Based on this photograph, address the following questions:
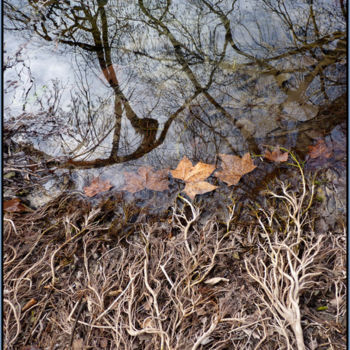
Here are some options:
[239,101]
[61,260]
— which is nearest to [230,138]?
[239,101]

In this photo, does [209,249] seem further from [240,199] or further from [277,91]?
[277,91]

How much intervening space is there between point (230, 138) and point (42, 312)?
6.55 feet

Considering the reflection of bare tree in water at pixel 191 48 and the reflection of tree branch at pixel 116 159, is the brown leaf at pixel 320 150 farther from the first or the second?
the reflection of tree branch at pixel 116 159

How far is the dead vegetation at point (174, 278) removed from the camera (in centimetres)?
167

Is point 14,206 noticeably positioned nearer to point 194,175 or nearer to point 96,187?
point 96,187

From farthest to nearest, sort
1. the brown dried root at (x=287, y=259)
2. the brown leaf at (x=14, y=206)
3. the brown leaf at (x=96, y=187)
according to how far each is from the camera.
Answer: the brown leaf at (x=96, y=187)
the brown leaf at (x=14, y=206)
the brown dried root at (x=287, y=259)

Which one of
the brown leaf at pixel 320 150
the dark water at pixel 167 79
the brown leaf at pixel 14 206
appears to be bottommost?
the brown leaf at pixel 14 206

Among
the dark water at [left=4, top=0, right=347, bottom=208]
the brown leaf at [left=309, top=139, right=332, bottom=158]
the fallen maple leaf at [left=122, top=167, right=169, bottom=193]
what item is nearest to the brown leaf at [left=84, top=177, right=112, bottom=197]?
the dark water at [left=4, top=0, right=347, bottom=208]

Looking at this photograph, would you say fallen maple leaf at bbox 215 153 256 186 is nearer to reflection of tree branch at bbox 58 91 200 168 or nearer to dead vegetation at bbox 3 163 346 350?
dead vegetation at bbox 3 163 346 350

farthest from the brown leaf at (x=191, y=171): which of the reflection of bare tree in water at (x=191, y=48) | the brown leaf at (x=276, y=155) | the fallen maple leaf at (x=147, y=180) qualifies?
the brown leaf at (x=276, y=155)

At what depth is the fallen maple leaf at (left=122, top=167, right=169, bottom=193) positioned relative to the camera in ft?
7.07

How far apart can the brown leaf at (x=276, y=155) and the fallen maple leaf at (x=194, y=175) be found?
47 cm

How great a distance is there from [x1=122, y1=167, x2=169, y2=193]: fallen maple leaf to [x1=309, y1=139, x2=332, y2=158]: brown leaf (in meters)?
1.22

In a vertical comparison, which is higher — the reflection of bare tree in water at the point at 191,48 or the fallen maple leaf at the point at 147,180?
the reflection of bare tree in water at the point at 191,48
